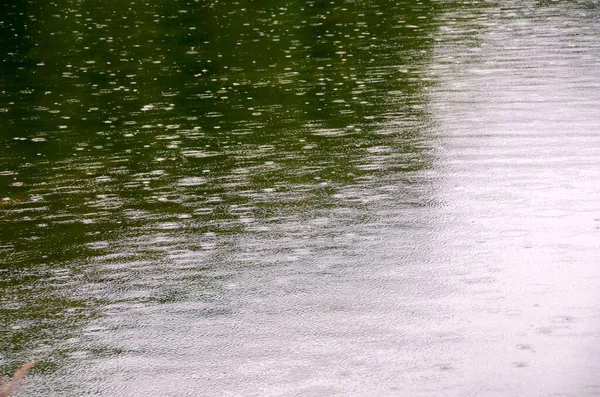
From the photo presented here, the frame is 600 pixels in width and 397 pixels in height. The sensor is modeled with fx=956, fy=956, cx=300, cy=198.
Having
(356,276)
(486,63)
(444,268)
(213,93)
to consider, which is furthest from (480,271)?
(486,63)

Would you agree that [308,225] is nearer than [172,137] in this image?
Yes

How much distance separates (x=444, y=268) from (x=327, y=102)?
9.02m

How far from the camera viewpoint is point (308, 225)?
11891 mm

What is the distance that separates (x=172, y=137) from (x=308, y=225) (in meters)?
5.56

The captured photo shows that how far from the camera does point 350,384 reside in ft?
26.0

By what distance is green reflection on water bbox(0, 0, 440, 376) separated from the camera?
1132cm

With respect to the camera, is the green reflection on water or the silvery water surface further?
the green reflection on water

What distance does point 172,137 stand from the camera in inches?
659

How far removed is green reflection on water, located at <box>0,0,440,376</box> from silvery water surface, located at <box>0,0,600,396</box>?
6cm

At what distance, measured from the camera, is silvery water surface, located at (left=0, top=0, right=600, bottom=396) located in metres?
8.41

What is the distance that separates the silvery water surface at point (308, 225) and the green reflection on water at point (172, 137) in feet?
0.19

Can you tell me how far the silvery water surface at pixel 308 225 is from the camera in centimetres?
841

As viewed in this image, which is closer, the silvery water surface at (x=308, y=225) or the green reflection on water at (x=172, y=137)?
the silvery water surface at (x=308, y=225)

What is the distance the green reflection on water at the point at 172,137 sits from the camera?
11.3 m
